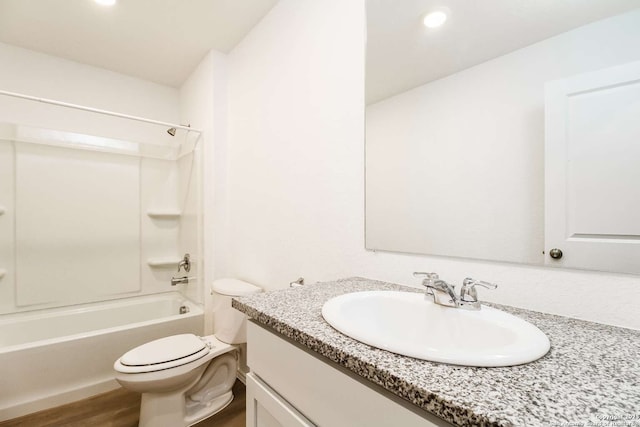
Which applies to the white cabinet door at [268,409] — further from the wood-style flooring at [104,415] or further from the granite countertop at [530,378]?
the wood-style flooring at [104,415]

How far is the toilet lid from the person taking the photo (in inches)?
57.2

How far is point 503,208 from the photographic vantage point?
86 cm

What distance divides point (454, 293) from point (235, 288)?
139 cm

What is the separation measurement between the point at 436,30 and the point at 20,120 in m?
3.00

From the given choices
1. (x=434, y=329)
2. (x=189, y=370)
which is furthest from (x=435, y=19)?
(x=189, y=370)

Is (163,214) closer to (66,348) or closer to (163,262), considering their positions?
(163,262)

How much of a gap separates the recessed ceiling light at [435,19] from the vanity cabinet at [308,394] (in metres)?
1.14

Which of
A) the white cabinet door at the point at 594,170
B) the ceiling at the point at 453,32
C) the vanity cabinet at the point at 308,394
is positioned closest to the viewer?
the vanity cabinet at the point at 308,394

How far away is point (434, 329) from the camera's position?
0.83 m

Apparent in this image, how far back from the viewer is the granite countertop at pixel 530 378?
0.36 meters

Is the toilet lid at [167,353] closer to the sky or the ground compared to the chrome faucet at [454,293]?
closer to the ground

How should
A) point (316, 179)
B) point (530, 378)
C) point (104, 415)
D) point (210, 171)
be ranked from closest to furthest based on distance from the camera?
point (530, 378) < point (316, 179) < point (104, 415) < point (210, 171)

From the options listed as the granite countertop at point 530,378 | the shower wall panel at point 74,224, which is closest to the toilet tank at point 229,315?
the granite countertop at point 530,378

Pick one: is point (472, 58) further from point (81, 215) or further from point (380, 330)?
point (81, 215)
